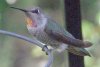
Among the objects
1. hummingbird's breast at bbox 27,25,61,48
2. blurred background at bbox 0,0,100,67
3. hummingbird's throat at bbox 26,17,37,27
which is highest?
hummingbird's throat at bbox 26,17,37,27

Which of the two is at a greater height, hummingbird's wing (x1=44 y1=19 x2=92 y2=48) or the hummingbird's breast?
hummingbird's wing (x1=44 y1=19 x2=92 y2=48)

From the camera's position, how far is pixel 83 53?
207 cm

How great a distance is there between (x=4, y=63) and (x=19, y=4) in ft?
1.78

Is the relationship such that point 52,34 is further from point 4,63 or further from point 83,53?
point 4,63

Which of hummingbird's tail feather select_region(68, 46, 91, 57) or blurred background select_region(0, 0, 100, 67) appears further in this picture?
blurred background select_region(0, 0, 100, 67)

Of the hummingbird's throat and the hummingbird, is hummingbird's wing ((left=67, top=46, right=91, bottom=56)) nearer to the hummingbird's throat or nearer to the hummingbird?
the hummingbird

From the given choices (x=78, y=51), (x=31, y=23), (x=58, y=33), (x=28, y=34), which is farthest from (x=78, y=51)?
(x=28, y=34)

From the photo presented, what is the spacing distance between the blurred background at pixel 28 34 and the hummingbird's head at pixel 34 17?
3.54 feet

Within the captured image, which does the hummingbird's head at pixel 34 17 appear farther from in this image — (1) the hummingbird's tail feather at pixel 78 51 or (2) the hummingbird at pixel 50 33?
(1) the hummingbird's tail feather at pixel 78 51

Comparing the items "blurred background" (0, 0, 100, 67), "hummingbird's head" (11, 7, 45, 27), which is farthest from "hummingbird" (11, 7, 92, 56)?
"blurred background" (0, 0, 100, 67)

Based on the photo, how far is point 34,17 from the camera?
2109mm

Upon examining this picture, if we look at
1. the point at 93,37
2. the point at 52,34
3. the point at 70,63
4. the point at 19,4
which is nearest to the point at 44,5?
the point at 19,4

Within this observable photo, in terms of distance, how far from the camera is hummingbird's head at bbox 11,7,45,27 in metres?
1.99

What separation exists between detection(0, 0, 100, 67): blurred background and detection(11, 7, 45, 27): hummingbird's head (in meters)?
1.08
